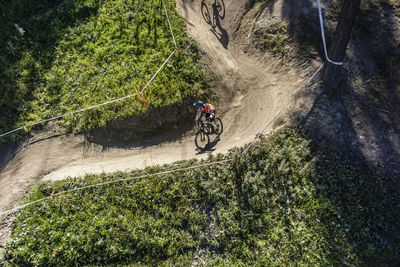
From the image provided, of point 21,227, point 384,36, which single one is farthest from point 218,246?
point 384,36

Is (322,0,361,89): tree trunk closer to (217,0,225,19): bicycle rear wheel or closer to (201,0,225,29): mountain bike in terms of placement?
(217,0,225,19): bicycle rear wheel

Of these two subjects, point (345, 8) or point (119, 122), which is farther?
point (119, 122)

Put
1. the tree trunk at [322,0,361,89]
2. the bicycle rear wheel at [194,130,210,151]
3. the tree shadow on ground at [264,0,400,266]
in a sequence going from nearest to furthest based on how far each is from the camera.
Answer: the tree trunk at [322,0,361,89] → the tree shadow on ground at [264,0,400,266] → the bicycle rear wheel at [194,130,210,151]

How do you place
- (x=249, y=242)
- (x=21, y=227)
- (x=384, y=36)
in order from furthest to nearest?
(x=384, y=36) < (x=21, y=227) < (x=249, y=242)

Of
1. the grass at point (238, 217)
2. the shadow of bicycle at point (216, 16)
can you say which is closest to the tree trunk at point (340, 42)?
the grass at point (238, 217)

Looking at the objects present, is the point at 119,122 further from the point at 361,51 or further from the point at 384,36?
the point at 384,36

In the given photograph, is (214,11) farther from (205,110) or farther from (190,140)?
(190,140)

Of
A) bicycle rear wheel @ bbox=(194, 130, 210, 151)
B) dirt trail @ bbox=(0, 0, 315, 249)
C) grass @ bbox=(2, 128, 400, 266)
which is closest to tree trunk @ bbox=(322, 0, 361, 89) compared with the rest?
dirt trail @ bbox=(0, 0, 315, 249)
